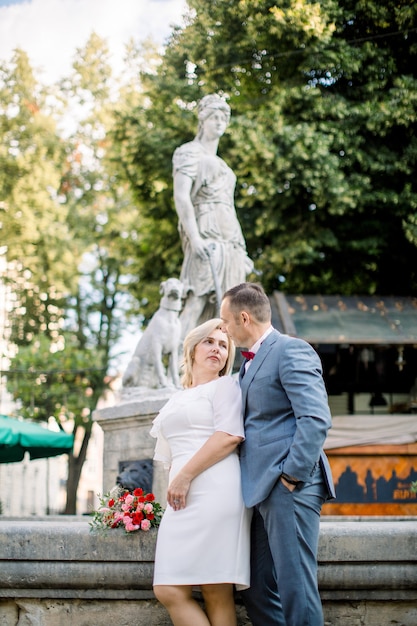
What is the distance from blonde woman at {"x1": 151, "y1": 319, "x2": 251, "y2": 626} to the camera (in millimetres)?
3594

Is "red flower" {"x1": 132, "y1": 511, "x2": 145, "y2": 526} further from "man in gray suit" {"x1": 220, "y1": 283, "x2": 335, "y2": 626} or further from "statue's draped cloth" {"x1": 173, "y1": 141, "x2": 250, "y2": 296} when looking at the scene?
"statue's draped cloth" {"x1": 173, "y1": 141, "x2": 250, "y2": 296}

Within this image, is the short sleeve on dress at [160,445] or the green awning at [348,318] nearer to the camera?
the short sleeve on dress at [160,445]

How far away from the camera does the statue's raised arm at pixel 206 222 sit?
8633 millimetres

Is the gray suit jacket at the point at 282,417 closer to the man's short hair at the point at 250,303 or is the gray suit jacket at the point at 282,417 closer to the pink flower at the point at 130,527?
the man's short hair at the point at 250,303

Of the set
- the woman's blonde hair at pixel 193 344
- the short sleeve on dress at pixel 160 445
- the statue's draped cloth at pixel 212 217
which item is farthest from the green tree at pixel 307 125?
the short sleeve on dress at pixel 160 445

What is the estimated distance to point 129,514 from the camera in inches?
162

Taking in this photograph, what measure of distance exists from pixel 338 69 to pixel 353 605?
1348 cm

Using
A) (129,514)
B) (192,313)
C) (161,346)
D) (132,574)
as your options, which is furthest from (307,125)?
(132,574)

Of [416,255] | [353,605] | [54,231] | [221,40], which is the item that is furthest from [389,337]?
[54,231]

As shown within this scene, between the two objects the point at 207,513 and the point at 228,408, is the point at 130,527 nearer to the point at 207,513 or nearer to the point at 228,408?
A: the point at 207,513

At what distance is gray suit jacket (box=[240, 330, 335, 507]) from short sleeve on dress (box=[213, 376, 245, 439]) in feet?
0.14

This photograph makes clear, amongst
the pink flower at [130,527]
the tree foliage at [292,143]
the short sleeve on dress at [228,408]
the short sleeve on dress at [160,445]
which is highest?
the tree foliage at [292,143]

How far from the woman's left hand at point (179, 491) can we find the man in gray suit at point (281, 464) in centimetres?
27

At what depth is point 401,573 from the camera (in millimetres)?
4020
